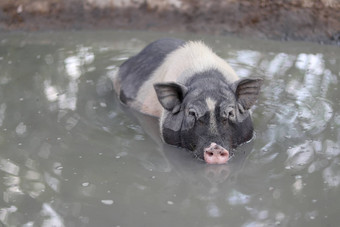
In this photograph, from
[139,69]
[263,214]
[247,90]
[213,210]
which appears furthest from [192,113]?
[139,69]

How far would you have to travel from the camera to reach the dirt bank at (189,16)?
843 centimetres

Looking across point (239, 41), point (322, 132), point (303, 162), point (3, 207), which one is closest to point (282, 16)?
point (239, 41)

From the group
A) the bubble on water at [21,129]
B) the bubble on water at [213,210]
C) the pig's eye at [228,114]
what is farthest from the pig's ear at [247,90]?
the bubble on water at [21,129]

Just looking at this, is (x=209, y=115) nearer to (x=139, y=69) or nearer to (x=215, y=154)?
(x=215, y=154)

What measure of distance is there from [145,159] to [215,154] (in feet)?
2.08

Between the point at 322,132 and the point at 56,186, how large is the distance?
8.15ft

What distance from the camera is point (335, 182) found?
4625 millimetres

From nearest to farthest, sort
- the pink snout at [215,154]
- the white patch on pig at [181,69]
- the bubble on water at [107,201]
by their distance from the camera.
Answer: the bubble on water at [107,201] → the pink snout at [215,154] → the white patch on pig at [181,69]

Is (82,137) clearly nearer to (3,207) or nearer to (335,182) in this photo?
(3,207)

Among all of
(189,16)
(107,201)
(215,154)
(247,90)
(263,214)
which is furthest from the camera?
(189,16)

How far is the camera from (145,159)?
16.9 ft

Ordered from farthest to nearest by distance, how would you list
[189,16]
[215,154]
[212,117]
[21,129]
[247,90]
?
[189,16] < [21,129] < [247,90] < [212,117] < [215,154]

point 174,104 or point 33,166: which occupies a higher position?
point 174,104

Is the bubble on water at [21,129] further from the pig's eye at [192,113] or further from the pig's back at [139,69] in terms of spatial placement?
the pig's eye at [192,113]
